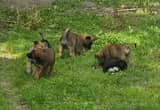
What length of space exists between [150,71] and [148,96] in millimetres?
2186

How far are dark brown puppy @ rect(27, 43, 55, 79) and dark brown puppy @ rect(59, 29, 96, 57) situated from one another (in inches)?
85.5

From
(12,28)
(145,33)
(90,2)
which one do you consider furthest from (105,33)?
(90,2)

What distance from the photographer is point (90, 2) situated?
25.2 m

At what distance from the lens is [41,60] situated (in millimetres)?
13688

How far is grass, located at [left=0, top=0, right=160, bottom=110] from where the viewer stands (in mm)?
12367

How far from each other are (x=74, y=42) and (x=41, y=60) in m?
3.09

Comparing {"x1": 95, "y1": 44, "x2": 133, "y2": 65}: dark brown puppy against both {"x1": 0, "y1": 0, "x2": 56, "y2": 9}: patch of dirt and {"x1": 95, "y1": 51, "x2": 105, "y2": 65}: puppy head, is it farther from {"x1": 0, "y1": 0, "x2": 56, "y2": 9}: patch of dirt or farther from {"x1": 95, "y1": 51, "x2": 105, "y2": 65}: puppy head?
{"x1": 0, "y1": 0, "x2": 56, "y2": 9}: patch of dirt

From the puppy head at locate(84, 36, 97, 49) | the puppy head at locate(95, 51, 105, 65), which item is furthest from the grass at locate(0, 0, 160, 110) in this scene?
the puppy head at locate(95, 51, 105, 65)

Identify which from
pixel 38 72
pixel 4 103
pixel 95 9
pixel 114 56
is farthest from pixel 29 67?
pixel 95 9

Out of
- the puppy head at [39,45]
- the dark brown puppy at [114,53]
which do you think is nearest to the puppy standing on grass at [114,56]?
the dark brown puppy at [114,53]

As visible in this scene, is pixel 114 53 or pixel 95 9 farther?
pixel 95 9

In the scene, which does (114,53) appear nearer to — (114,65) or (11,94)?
(114,65)

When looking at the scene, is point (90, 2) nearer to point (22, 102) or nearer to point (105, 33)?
point (105, 33)

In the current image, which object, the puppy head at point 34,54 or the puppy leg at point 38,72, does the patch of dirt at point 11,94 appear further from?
the puppy head at point 34,54
